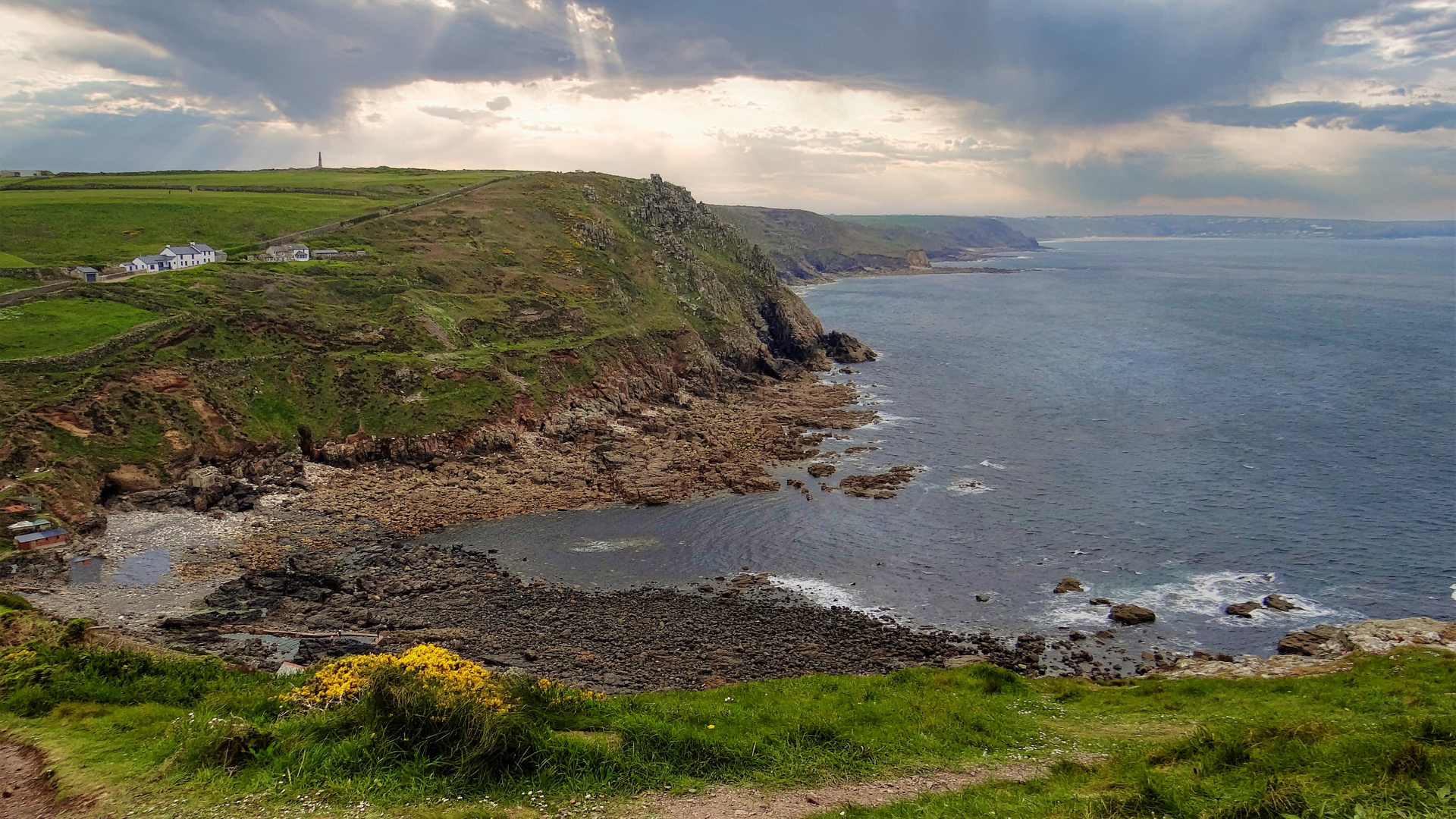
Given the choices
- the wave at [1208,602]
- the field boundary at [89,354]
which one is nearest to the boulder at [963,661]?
the wave at [1208,602]

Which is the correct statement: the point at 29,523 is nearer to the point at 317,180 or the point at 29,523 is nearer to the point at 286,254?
the point at 286,254

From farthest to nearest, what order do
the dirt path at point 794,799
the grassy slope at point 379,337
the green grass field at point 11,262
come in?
1. the green grass field at point 11,262
2. the grassy slope at point 379,337
3. the dirt path at point 794,799

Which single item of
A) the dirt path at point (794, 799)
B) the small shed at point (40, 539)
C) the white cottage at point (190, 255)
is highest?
the white cottage at point (190, 255)

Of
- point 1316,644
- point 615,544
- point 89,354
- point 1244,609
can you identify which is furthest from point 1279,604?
point 89,354

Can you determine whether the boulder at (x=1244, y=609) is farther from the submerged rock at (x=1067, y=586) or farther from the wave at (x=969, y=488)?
the wave at (x=969, y=488)

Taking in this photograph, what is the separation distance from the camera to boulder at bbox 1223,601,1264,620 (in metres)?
38.8

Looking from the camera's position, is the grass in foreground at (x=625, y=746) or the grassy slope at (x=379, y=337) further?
the grassy slope at (x=379, y=337)

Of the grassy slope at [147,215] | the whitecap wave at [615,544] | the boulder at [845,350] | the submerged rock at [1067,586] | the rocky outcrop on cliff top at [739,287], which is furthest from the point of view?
the boulder at [845,350]

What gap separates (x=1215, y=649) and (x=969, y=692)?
18.3 meters

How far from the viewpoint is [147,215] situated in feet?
291

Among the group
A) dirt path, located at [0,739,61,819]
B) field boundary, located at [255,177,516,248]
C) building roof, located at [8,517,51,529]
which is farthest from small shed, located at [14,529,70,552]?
field boundary, located at [255,177,516,248]

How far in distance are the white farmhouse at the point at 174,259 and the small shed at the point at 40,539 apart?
38881mm

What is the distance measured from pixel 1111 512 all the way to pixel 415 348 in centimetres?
5595

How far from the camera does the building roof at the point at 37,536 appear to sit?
39500 millimetres
